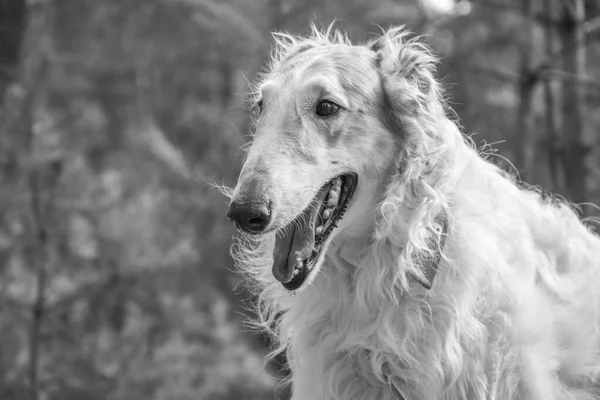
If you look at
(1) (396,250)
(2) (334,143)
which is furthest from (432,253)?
(2) (334,143)

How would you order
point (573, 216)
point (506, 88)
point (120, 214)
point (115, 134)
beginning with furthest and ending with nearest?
point (115, 134)
point (506, 88)
point (120, 214)
point (573, 216)

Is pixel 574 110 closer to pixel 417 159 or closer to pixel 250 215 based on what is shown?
pixel 417 159

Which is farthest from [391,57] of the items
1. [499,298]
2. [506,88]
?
[506,88]

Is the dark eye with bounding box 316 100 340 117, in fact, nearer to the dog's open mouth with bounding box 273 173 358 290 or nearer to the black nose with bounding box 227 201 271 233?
the dog's open mouth with bounding box 273 173 358 290

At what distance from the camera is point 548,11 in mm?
5363

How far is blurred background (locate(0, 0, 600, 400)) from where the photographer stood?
504 cm

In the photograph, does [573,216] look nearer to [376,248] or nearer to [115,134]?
[376,248]

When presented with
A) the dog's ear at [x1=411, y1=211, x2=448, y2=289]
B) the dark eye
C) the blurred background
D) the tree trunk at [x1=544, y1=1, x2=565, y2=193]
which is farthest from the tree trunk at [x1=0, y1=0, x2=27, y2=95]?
the dog's ear at [x1=411, y1=211, x2=448, y2=289]

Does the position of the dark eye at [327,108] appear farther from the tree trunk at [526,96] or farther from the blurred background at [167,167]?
the tree trunk at [526,96]

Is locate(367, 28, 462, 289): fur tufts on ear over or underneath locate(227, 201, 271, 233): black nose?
over

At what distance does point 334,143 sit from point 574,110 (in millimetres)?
3108

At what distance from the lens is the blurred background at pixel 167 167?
199 inches

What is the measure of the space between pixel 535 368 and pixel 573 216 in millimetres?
880

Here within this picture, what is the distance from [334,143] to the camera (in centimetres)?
283
